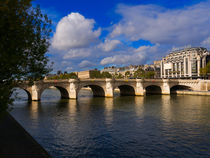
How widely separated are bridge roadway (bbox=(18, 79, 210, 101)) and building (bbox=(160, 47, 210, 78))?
46.9 metres

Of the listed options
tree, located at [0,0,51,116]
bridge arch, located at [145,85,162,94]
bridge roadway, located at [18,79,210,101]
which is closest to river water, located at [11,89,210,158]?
tree, located at [0,0,51,116]

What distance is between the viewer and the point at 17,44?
1021 centimetres

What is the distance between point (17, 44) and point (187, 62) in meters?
150

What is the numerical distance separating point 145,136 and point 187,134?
17.0 feet

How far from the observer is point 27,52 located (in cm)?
1242

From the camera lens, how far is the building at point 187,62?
13550cm

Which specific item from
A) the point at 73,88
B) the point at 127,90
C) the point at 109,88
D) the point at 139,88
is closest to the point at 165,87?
the point at 139,88

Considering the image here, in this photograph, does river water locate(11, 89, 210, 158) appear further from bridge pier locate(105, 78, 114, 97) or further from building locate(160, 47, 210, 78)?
building locate(160, 47, 210, 78)

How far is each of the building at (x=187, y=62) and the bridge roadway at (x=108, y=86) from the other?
46.9m

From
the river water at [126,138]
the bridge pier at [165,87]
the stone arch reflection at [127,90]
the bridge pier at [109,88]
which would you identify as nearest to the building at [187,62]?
the bridge pier at [165,87]

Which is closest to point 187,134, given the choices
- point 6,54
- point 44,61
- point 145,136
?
point 145,136

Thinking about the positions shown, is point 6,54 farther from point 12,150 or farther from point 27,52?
point 12,150

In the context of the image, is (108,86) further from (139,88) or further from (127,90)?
(127,90)

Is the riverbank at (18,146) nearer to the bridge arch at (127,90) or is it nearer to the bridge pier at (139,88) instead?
the bridge pier at (139,88)
